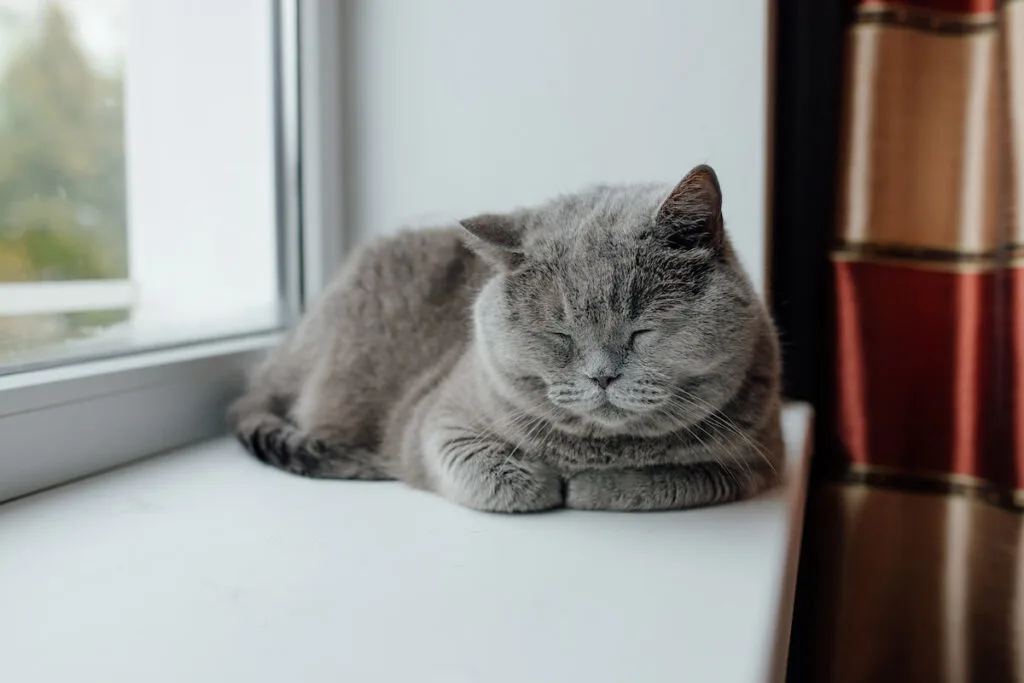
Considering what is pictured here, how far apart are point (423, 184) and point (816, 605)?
3.42ft

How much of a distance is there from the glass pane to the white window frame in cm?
3

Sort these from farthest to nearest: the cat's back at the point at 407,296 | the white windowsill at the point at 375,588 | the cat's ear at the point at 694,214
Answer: the cat's back at the point at 407,296, the cat's ear at the point at 694,214, the white windowsill at the point at 375,588

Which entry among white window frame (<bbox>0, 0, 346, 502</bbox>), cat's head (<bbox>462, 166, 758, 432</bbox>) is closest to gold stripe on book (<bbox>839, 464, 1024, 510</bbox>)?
cat's head (<bbox>462, 166, 758, 432</bbox>)

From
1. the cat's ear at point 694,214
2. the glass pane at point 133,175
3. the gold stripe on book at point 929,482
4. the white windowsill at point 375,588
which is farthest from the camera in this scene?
the gold stripe on book at point 929,482

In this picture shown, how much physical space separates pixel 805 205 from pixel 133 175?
112cm

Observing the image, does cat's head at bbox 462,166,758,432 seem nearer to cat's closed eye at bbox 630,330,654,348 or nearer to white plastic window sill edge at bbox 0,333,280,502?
cat's closed eye at bbox 630,330,654,348

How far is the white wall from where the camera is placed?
1356 millimetres

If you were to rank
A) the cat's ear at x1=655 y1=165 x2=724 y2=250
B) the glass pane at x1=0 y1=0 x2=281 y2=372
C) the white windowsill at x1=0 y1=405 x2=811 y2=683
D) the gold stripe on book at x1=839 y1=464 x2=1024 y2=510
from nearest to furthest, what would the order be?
the white windowsill at x1=0 y1=405 x2=811 y2=683 → the cat's ear at x1=655 y1=165 x2=724 y2=250 → the glass pane at x1=0 y1=0 x2=281 y2=372 → the gold stripe on book at x1=839 y1=464 x2=1024 y2=510

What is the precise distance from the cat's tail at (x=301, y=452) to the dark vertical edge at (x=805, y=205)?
76 cm

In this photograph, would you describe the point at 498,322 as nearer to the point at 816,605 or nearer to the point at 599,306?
the point at 599,306

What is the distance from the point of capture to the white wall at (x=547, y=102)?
53.4 inches


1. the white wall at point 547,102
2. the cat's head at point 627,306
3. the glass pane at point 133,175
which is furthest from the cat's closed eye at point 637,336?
the glass pane at point 133,175

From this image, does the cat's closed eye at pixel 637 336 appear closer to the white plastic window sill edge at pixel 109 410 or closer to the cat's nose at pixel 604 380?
the cat's nose at pixel 604 380

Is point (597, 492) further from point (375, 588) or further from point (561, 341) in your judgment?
point (375, 588)
